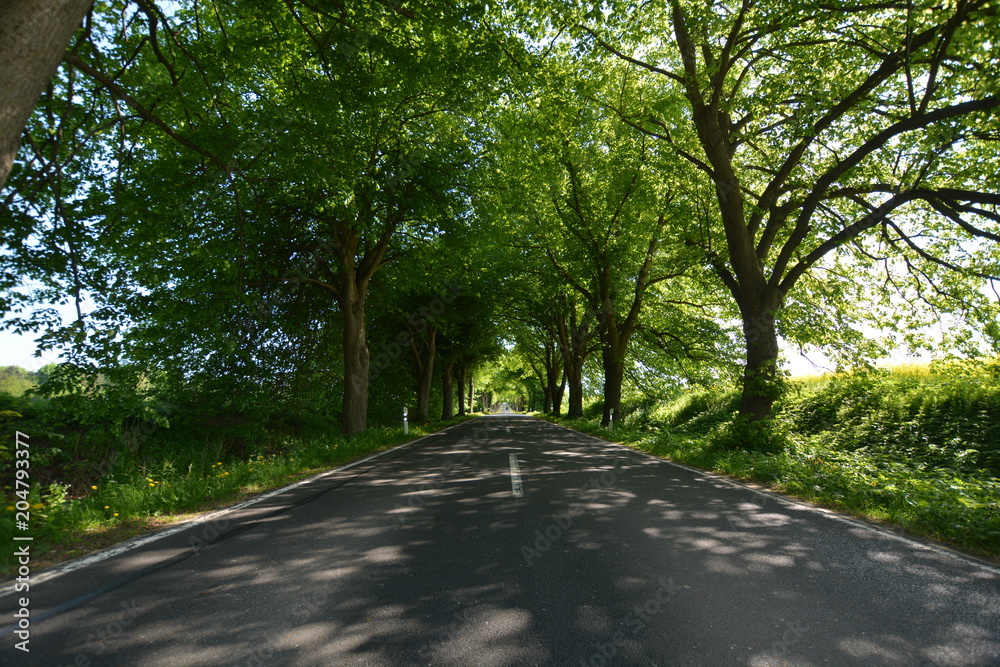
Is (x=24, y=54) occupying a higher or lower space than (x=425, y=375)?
higher

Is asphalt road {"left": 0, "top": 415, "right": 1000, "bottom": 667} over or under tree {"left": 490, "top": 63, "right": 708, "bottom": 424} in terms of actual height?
under

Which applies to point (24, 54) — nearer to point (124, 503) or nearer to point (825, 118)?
point (124, 503)

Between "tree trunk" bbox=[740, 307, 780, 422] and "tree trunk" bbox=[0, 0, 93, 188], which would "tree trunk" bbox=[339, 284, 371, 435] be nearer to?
"tree trunk" bbox=[740, 307, 780, 422]

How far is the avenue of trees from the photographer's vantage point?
265 inches

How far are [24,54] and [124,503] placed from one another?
15.2ft

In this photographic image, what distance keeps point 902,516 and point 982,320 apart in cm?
790

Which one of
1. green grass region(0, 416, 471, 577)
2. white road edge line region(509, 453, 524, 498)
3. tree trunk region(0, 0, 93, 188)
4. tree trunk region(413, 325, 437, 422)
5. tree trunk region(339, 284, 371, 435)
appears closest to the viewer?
tree trunk region(0, 0, 93, 188)

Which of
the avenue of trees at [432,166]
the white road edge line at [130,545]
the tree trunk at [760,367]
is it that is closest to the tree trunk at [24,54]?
the avenue of trees at [432,166]

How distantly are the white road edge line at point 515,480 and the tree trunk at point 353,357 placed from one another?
18.3ft

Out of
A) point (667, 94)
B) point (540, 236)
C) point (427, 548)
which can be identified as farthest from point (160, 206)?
point (540, 236)

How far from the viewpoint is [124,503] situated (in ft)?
18.3

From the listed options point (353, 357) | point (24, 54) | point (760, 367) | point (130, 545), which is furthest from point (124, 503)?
point (760, 367)

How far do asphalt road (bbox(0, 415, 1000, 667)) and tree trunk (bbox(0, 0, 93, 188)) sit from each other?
3114 mm

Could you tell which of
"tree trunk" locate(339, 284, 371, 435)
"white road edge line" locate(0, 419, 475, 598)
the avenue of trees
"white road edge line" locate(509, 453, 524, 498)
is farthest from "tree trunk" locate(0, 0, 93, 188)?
"tree trunk" locate(339, 284, 371, 435)
